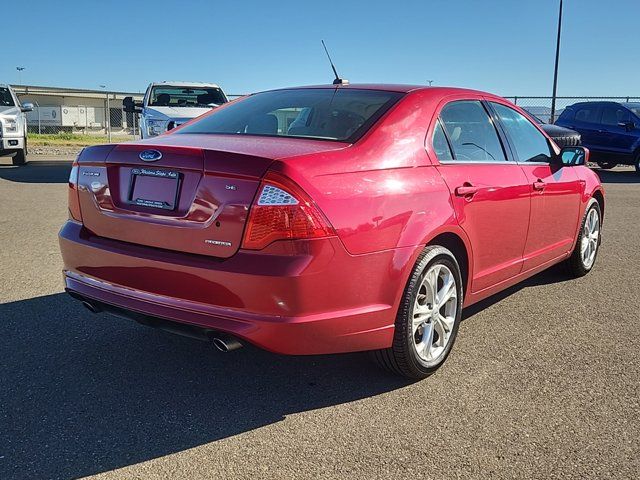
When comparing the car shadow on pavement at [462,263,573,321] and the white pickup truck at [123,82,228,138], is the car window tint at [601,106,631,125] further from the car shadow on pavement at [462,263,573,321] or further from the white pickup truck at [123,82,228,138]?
the car shadow on pavement at [462,263,573,321]

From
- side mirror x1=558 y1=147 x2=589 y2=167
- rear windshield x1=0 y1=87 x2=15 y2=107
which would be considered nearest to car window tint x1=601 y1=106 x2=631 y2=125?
side mirror x1=558 y1=147 x2=589 y2=167

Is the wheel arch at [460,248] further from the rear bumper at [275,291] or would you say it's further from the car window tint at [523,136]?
the car window tint at [523,136]

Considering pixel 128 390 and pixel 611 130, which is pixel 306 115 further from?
pixel 611 130

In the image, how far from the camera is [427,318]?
3543 mm

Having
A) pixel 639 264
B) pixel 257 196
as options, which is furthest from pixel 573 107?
pixel 257 196

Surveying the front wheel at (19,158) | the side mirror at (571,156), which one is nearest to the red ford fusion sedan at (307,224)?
the side mirror at (571,156)

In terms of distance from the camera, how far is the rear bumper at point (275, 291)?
282cm

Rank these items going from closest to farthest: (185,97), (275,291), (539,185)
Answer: (275,291)
(539,185)
(185,97)

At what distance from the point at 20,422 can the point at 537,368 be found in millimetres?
2756

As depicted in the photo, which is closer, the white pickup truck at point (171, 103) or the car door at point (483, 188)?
the car door at point (483, 188)

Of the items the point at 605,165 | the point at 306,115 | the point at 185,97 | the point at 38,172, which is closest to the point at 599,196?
the point at 306,115

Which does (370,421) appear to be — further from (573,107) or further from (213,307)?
(573,107)

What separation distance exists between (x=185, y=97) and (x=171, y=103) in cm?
47

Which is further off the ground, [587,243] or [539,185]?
[539,185]
